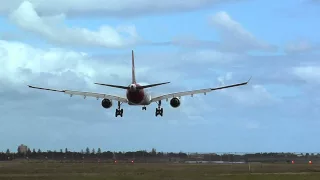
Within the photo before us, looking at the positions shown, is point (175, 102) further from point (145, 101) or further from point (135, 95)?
point (135, 95)

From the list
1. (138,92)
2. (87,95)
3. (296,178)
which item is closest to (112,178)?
(87,95)

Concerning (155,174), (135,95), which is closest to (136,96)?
(135,95)

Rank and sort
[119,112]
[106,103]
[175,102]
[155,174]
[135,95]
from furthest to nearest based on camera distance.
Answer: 1. [155,174]
2. [119,112]
3. [175,102]
4. [106,103]
5. [135,95]

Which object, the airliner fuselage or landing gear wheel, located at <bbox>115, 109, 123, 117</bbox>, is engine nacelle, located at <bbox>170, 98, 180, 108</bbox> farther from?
landing gear wheel, located at <bbox>115, 109, 123, 117</bbox>

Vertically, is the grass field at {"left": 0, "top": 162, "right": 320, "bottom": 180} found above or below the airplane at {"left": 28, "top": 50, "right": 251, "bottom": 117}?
below

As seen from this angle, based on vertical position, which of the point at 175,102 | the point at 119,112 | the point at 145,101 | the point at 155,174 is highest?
the point at 145,101

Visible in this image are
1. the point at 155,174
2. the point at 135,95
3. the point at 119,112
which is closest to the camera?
the point at 135,95

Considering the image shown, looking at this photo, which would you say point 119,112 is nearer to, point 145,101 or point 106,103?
point 106,103

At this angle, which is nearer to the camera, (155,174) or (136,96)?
(136,96)

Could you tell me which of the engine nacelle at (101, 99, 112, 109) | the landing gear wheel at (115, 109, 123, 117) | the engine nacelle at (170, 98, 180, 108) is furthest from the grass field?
the engine nacelle at (170, 98, 180, 108)

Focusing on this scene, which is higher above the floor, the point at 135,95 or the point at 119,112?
the point at 135,95

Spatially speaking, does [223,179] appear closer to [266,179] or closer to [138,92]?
[266,179]

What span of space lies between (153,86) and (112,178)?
26.5 metres

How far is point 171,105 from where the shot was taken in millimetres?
86875
